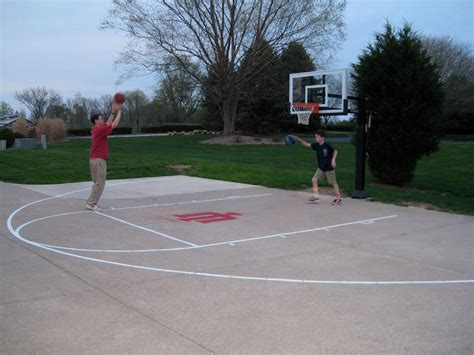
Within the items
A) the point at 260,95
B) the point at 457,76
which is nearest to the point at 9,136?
the point at 260,95

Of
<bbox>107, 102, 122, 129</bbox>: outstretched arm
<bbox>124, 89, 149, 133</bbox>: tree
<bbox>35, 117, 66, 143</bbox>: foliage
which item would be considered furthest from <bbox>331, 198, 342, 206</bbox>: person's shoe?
<bbox>124, 89, 149, 133</bbox>: tree

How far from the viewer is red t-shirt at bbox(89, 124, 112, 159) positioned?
10250mm

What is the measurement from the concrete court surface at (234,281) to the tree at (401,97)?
4.15 m

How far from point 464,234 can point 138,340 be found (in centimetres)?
653

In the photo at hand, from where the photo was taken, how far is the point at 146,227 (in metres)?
8.82

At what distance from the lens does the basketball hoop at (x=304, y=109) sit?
1478 centimetres

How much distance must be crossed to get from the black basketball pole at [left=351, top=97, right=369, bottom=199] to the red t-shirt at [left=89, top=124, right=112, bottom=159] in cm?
629

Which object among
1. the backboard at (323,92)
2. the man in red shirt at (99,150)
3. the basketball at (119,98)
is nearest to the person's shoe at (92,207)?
the man in red shirt at (99,150)

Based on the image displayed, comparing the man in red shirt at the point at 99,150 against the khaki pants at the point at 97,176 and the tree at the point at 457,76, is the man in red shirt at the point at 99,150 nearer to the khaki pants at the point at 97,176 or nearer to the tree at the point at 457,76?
the khaki pants at the point at 97,176

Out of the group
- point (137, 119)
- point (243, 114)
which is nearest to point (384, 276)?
point (243, 114)

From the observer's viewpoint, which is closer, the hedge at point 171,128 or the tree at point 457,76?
the tree at point 457,76

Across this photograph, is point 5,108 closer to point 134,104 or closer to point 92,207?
point 134,104

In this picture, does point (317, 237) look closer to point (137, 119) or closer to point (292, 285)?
point (292, 285)

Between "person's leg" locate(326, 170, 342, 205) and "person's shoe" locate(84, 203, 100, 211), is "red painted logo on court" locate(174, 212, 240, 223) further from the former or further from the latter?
"person's leg" locate(326, 170, 342, 205)
